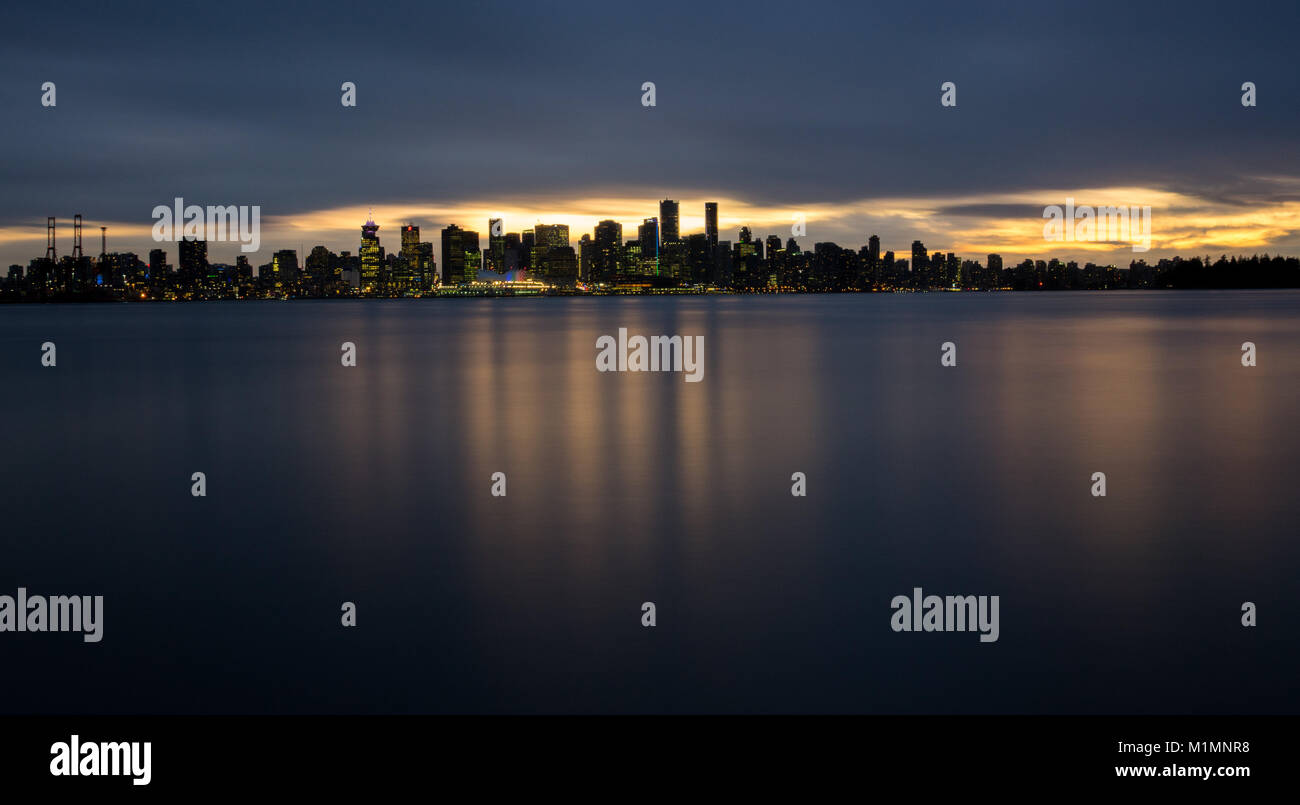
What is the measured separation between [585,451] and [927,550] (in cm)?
900

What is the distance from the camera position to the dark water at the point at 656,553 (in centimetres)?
803

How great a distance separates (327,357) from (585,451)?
3602 cm

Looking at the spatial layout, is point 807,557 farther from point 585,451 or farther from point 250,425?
point 250,425

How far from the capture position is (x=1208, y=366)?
39.4 meters

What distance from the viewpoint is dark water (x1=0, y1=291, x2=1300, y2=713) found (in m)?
8.03

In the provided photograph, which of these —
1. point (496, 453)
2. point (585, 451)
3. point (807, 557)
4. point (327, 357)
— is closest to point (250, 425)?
point (496, 453)

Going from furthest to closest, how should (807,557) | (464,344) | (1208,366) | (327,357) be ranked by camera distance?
1. (464,344)
2. (327,357)
3. (1208,366)
4. (807,557)

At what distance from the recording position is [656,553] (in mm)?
11906

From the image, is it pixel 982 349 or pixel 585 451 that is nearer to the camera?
pixel 585 451

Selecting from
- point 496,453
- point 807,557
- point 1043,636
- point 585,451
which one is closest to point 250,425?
point 496,453

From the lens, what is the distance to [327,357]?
169 feet
